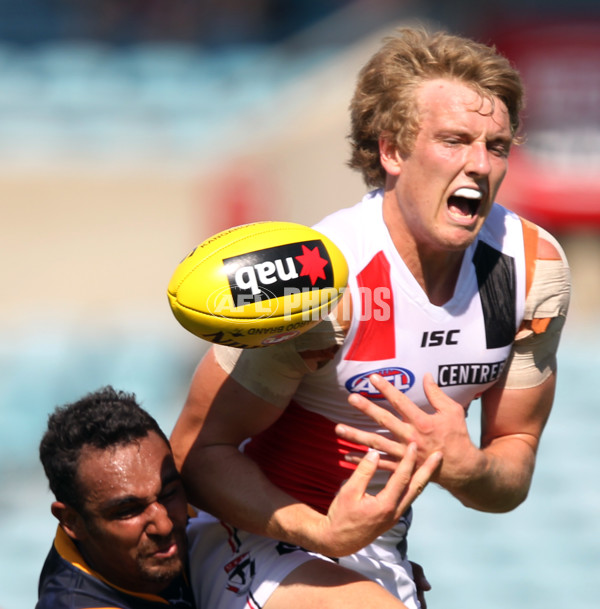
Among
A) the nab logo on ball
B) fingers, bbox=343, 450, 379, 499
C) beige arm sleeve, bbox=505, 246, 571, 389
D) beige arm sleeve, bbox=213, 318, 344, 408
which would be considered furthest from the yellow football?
beige arm sleeve, bbox=505, 246, 571, 389

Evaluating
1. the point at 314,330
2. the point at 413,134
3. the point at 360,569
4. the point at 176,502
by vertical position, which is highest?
the point at 413,134

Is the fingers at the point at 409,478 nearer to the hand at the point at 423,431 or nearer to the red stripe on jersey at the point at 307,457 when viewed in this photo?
the hand at the point at 423,431

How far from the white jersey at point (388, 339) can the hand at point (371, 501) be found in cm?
31

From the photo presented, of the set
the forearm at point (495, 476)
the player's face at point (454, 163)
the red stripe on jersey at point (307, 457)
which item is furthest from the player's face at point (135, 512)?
the player's face at point (454, 163)

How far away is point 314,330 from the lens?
2.82 meters

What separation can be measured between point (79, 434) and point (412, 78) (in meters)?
1.36

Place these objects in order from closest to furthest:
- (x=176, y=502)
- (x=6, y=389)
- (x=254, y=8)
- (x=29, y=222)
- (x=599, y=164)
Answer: (x=176, y=502), (x=6, y=389), (x=599, y=164), (x=29, y=222), (x=254, y=8)

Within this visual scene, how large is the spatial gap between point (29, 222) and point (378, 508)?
33.3 ft

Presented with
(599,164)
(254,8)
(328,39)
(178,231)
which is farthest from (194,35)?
(599,164)

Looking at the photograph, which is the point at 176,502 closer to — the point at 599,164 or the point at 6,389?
the point at 6,389

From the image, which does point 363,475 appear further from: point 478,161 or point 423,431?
point 478,161

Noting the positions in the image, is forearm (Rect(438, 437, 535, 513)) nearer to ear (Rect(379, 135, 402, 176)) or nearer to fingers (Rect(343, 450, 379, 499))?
fingers (Rect(343, 450, 379, 499))

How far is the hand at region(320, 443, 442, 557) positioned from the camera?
265cm

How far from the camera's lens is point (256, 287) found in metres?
2.66
